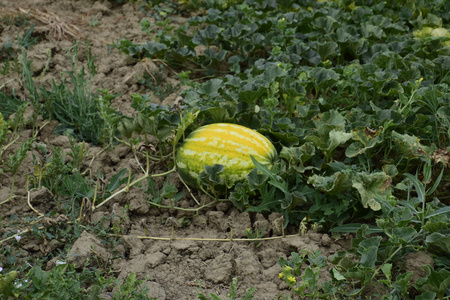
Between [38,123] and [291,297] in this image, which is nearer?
[291,297]

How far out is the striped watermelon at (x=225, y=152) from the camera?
3.35m

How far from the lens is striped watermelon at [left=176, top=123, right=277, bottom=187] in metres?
3.35

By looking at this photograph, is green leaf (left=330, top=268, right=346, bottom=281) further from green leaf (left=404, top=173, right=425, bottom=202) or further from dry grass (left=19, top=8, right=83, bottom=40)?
dry grass (left=19, top=8, right=83, bottom=40)

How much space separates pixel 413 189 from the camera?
129 inches

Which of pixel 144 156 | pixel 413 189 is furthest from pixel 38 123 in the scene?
pixel 413 189

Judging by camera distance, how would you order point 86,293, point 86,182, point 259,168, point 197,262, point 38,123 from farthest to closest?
point 38,123 → point 86,182 → point 259,168 → point 197,262 → point 86,293

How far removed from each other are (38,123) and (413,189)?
2735mm

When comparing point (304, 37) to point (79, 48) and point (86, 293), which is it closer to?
point (79, 48)

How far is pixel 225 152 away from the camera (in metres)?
3.38

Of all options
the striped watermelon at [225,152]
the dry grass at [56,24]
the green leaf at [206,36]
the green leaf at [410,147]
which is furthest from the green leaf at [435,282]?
the dry grass at [56,24]

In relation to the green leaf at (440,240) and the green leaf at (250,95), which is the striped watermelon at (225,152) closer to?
the green leaf at (250,95)

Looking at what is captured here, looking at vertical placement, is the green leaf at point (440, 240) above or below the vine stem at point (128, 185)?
A: above

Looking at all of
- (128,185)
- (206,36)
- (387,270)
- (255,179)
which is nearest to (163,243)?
(128,185)

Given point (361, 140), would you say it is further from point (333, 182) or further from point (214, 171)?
point (214, 171)
